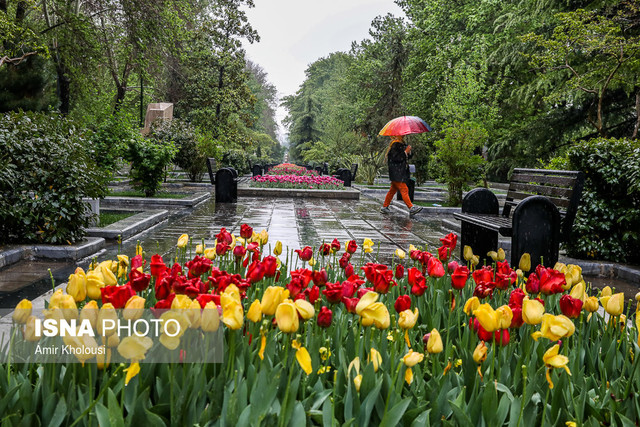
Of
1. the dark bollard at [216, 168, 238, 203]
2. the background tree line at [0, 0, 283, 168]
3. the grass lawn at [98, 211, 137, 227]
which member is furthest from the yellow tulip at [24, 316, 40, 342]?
the dark bollard at [216, 168, 238, 203]

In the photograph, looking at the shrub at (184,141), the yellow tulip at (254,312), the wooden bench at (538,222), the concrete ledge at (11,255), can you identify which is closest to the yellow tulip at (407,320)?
the yellow tulip at (254,312)

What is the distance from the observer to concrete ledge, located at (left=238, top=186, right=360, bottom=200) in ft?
59.1

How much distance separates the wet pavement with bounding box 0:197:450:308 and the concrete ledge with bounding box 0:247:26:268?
10 centimetres

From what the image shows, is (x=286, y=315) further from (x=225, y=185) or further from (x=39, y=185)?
(x=225, y=185)

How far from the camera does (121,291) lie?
1827mm

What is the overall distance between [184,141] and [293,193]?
4.95 m

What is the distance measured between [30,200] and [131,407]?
571cm

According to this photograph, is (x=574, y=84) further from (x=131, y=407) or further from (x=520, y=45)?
(x=131, y=407)

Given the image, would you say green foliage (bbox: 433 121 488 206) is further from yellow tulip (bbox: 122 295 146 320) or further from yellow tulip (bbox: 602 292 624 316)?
yellow tulip (bbox: 122 295 146 320)

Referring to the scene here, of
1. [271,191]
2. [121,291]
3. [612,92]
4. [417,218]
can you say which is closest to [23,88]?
[271,191]

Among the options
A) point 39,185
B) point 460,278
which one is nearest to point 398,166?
point 39,185

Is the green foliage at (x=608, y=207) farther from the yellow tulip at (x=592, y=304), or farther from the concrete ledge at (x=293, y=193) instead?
the concrete ledge at (x=293, y=193)
